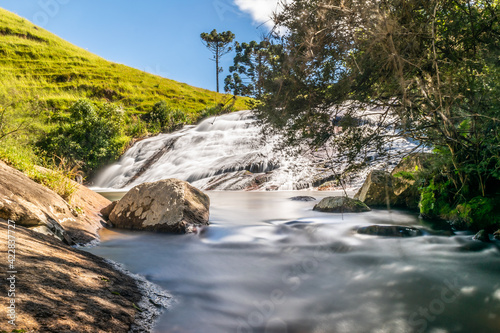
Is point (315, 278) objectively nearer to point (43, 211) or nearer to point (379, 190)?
point (43, 211)

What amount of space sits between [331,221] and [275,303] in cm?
481

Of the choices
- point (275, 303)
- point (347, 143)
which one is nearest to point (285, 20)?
point (347, 143)

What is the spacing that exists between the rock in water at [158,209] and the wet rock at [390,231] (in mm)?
3776

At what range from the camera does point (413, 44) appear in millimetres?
3916

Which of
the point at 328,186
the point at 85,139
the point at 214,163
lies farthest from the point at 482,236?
the point at 85,139

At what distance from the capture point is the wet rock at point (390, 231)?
6418 mm

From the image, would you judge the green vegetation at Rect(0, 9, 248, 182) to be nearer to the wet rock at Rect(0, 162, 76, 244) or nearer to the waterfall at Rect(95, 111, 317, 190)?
the wet rock at Rect(0, 162, 76, 244)

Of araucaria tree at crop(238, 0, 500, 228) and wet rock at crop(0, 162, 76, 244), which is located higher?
araucaria tree at crop(238, 0, 500, 228)

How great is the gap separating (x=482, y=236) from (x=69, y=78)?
56.4 metres

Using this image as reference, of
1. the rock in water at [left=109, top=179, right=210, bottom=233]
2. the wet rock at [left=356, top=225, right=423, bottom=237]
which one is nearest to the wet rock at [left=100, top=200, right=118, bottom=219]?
the rock in water at [left=109, top=179, right=210, bottom=233]

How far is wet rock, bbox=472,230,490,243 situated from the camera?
5.75 metres

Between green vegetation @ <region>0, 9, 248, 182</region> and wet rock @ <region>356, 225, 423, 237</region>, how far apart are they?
21.6 feet

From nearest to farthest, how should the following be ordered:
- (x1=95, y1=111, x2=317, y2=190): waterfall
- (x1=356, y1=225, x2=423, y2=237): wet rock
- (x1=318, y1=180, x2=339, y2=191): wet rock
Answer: (x1=356, y1=225, x2=423, y2=237): wet rock, (x1=318, y1=180, x2=339, y2=191): wet rock, (x1=95, y1=111, x2=317, y2=190): waterfall

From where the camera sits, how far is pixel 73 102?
3462 cm
